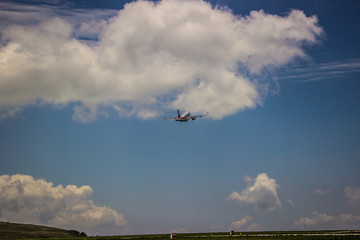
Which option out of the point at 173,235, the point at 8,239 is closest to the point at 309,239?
the point at 173,235

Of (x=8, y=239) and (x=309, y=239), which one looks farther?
(x=8, y=239)

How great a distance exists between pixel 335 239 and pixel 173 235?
58.0 meters

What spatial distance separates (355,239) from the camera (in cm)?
11025

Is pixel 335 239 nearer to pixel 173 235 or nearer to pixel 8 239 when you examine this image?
pixel 173 235

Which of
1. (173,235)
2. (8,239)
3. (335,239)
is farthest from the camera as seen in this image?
(8,239)

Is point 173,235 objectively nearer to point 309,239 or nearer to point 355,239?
point 309,239

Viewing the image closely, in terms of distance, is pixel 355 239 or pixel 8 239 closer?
pixel 355 239

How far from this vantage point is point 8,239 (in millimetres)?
196875

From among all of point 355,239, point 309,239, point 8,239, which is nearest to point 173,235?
point 309,239

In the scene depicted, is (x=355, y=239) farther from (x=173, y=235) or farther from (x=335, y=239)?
(x=173, y=235)

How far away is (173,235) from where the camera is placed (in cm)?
14000

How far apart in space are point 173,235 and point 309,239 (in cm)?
5016

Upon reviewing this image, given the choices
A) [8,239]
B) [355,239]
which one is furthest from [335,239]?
[8,239]

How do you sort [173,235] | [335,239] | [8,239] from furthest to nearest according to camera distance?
1. [8,239]
2. [173,235]
3. [335,239]
